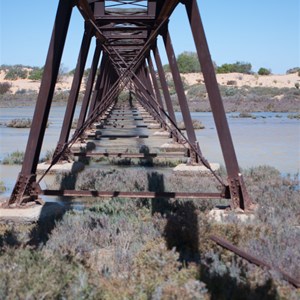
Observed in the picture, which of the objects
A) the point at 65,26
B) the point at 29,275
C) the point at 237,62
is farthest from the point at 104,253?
the point at 237,62

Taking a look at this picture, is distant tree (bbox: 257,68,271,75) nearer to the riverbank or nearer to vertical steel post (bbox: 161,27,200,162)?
the riverbank

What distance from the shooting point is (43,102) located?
7.22 meters

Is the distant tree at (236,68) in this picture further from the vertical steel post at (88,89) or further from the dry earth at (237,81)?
the vertical steel post at (88,89)

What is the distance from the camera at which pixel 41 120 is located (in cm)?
720

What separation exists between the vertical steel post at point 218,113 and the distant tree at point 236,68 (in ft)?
304

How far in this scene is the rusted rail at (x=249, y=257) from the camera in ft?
13.9

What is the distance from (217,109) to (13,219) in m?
2.65

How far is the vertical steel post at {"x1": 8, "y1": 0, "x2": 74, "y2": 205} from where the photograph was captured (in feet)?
23.2

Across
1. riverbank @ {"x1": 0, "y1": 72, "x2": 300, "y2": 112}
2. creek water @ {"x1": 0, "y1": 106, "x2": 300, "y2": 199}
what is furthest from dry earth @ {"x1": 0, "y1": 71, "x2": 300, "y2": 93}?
creek water @ {"x1": 0, "y1": 106, "x2": 300, "y2": 199}

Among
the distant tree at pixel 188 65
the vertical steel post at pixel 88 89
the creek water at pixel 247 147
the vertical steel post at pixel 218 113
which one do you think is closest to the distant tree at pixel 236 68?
→ the distant tree at pixel 188 65

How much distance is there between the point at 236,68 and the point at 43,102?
9805 centimetres

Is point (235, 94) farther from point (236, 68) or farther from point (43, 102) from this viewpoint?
point (43, 102)

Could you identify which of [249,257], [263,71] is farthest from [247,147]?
[263,71]

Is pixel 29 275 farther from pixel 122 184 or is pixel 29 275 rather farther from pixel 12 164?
pixel 12 164
